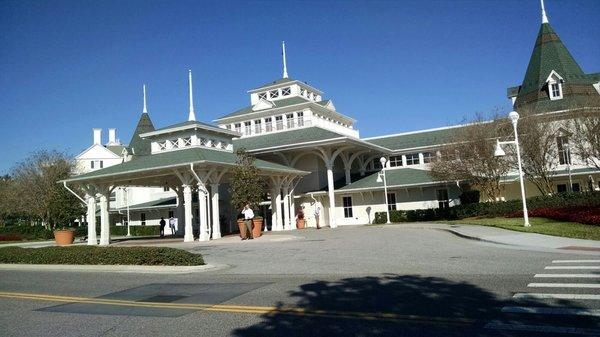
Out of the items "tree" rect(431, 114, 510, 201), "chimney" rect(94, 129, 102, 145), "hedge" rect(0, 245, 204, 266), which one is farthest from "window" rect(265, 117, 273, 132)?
"chimney" rect(94, 129, 102, 145)

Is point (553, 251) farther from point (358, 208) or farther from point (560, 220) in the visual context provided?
point (358, 208)

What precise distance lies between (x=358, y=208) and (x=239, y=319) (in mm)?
31179

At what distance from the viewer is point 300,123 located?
3978cm

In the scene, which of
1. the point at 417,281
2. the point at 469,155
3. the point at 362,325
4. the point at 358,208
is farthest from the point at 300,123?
the point at 362,325

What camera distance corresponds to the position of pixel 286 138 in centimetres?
3681

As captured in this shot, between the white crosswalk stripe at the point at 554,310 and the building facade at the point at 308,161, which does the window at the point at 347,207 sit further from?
the white crosswalk stripe at the point at 554,310

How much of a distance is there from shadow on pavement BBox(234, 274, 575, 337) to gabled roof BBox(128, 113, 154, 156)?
53.3 metres

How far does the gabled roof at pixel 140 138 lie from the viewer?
58.1 meters

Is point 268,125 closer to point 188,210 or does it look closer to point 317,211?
point 317,211

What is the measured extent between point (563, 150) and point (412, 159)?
11.8 meters

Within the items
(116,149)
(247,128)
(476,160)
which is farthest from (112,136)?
(476,160)

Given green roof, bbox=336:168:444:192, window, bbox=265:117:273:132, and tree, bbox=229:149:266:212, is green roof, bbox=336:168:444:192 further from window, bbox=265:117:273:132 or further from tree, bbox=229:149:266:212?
tree, bbox=229:149:266:212

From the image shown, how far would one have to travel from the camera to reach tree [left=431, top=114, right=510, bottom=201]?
30.7m

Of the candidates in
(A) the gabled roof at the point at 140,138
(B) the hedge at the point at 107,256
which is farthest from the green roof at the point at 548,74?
(A) the gabled roof at the point at 140,138
